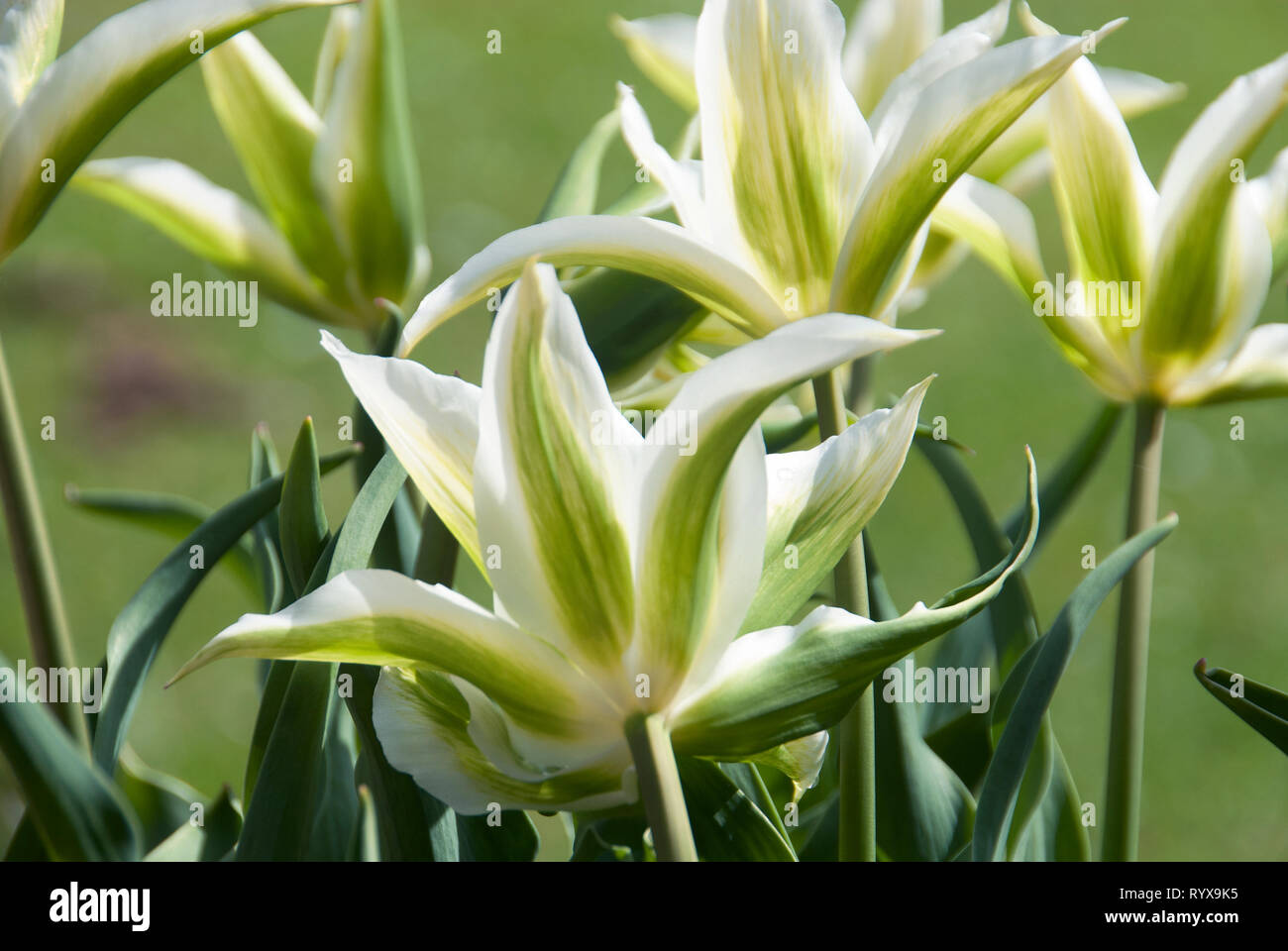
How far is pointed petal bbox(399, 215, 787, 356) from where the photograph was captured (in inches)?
13.0

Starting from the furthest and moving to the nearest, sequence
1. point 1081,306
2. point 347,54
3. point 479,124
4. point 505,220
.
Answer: point 479,124 → point 505,220 → point 347,54 → point 1081,306

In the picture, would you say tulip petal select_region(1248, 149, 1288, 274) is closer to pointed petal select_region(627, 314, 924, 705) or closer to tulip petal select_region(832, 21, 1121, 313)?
tulip petal select_region(832, 21, 1121, 313)

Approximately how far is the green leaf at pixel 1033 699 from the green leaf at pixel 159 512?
0.33m

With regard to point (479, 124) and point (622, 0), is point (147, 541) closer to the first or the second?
point (479, 124)

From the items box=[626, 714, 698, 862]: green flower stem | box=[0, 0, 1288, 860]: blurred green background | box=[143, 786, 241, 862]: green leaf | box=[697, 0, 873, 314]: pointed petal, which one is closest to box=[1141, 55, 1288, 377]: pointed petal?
box=[697, 0, 873, 314]: pointed petal

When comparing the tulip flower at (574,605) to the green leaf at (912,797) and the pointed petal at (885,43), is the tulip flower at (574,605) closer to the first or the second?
the green leaf at (912,797)

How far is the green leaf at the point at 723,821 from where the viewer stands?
363 millimetres

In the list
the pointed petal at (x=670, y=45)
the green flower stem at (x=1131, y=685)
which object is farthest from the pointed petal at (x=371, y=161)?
the green flower stem at (x=1131, y=685)

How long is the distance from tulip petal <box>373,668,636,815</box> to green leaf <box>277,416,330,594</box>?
0.05 metres

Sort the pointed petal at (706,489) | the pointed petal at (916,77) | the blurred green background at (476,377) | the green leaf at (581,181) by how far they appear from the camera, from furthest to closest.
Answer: the blurred green background at (476,377), the green leaf at (581,181), the pointed petal at (916,77), the pointed petal at (706,489)

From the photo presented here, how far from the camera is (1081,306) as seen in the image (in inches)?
17.7

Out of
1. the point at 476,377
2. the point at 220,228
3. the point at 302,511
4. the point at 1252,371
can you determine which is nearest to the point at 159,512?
the point at 220,228
